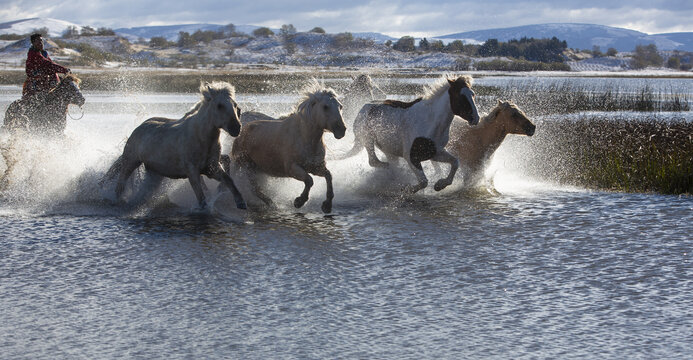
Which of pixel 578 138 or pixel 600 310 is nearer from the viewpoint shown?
pixel 600 310

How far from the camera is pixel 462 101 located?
11680 mm

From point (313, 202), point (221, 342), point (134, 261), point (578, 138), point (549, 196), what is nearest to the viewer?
point (221, 342)

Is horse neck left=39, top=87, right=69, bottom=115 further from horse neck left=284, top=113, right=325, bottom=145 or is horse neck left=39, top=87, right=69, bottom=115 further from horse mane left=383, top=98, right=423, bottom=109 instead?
horse mane left=383, top=98, right=423, bottom=109

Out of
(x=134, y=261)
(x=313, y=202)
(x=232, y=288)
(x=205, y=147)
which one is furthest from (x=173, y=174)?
(x=232, y=288)

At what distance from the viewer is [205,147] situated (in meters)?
10.4

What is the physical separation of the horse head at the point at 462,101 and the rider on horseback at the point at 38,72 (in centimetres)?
648

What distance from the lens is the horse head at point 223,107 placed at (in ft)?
33.0

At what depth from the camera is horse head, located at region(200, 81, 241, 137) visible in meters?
10.1

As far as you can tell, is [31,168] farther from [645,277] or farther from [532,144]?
[532,144]

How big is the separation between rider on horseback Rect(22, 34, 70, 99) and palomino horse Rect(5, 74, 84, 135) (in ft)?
0.67

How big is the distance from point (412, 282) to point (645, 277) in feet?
6.69

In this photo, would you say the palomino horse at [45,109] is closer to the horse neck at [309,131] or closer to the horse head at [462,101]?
the horse neck at [309,131]

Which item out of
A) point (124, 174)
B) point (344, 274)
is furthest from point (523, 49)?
point (344, 274)

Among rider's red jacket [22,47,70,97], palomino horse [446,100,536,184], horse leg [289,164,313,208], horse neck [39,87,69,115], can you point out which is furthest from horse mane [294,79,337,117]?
rider's red jacket [22,47,70,97]
